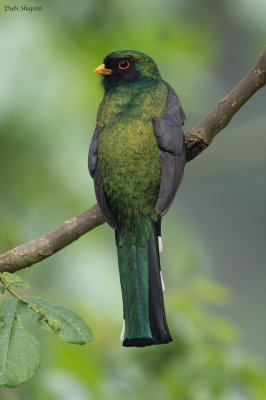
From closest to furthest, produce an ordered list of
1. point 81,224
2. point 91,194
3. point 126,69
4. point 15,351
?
point 15,351, point 81,224, point 126,69, point 91,194

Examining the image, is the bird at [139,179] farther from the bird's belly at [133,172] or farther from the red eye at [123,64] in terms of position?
the red eye at [123,64]

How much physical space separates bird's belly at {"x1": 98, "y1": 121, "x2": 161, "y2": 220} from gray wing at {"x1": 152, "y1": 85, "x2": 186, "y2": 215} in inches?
1.6

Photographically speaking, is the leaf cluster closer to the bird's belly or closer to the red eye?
the bird's belly

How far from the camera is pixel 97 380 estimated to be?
3.45m

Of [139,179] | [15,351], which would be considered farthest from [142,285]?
[15,351]

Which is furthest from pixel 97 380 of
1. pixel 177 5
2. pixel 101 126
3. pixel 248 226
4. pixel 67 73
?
pixel 248 226

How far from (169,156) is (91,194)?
95 cm

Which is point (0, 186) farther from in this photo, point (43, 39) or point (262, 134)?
point (262, 134)

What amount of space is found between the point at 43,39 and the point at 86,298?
1.24 metres

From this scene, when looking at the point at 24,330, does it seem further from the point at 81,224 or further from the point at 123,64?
the point at 123,64

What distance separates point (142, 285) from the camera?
311 cm

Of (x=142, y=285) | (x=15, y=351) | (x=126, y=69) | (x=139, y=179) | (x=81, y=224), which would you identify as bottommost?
(x=15, y=351)

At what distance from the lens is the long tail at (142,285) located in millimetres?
2994

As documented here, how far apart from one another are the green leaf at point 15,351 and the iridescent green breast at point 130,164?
0.98m
